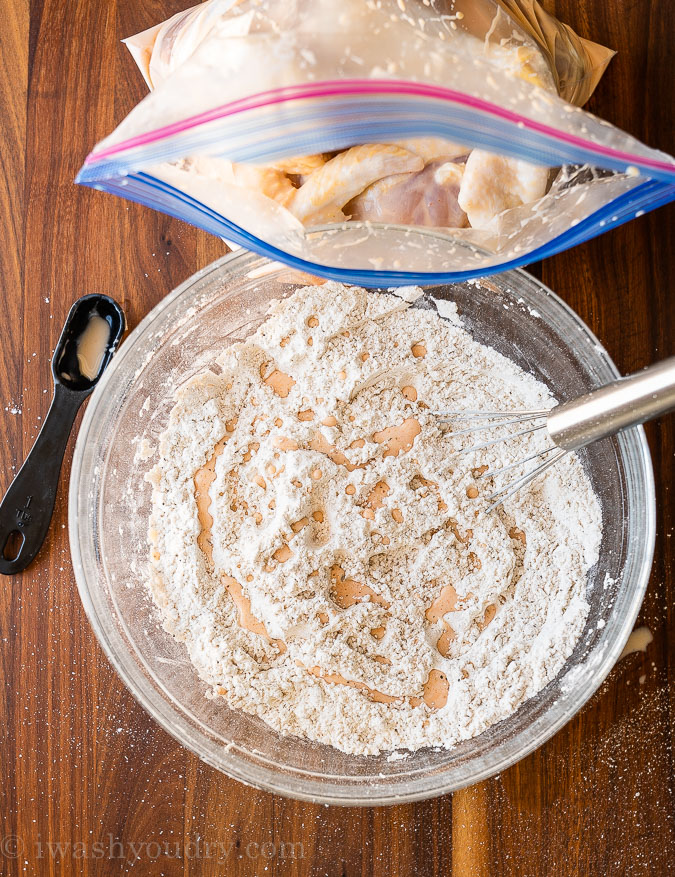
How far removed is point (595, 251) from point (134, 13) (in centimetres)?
71

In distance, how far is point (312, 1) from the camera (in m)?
0.65

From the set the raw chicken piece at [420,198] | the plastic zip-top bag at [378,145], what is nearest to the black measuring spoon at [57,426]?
the plastic zip-top bag at [378,145]

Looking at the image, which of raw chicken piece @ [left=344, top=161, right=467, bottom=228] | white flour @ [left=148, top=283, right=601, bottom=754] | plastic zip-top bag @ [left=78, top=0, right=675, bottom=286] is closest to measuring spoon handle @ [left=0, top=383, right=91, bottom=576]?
white flour @ [left=148, top=283, right=601, bottom=754]

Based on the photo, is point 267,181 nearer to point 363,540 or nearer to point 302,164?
point 302,164

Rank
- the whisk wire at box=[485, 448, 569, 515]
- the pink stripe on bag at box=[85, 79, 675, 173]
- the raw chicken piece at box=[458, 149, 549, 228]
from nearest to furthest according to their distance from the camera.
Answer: the pink stripe on bag at box=[85, 79, 675, 173]
the raw chicken piece at box=[458, 149, 549, 228]
the whisk wire at box=[485, 448, 569, 515]

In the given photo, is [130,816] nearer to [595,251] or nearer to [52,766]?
[52,766]

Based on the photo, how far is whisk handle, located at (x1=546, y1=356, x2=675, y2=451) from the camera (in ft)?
2.16

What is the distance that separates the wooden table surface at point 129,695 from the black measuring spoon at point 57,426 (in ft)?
0.07

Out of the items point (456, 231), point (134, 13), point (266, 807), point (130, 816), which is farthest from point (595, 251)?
point (130, 816)

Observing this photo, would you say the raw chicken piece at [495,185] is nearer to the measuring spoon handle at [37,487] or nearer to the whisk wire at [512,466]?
the whisk wire at [512,466]

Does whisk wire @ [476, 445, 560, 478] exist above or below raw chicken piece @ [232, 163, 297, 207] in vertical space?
below

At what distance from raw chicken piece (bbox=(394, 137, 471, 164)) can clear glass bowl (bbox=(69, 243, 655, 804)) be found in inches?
8.2

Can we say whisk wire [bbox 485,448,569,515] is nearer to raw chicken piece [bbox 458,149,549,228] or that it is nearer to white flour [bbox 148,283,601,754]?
white flour [bbox 148,283,601,754]

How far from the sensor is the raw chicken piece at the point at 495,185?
2.29 feet
